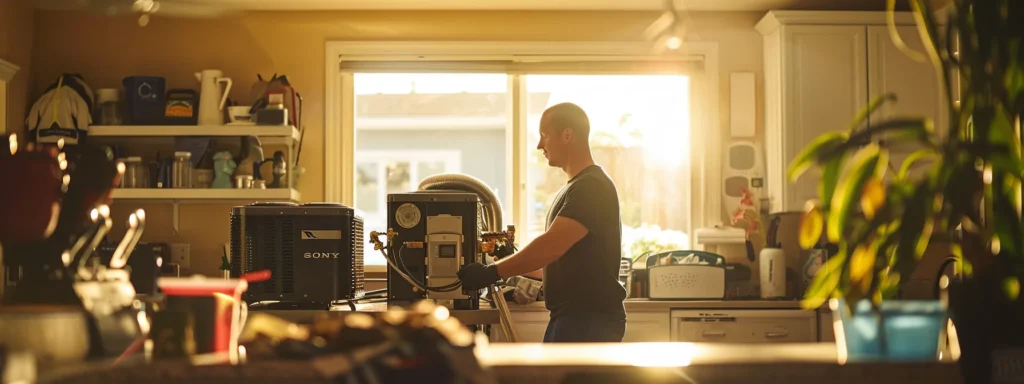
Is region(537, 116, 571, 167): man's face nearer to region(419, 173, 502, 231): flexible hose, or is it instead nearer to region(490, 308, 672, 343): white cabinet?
A: region(419, 173, 502, 231): flexible hose

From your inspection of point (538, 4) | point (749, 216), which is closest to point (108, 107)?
point (538, 4)

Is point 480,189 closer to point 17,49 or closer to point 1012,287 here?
point 17,49

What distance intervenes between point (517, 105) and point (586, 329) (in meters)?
2.21

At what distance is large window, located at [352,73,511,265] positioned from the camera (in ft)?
17.3

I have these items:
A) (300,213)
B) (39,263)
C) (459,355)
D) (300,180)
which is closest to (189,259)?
(300,180)

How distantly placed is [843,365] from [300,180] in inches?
162

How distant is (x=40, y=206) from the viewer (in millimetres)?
1327

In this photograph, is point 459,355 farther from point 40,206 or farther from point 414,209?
point 414,209

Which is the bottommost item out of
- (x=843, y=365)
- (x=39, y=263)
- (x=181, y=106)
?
(x=843, y=365)

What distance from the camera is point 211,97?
4949mm

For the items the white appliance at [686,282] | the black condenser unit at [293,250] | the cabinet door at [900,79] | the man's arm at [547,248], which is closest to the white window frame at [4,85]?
the black condenser unit at [293,250]

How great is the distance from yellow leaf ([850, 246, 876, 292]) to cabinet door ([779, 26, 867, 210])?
367cm

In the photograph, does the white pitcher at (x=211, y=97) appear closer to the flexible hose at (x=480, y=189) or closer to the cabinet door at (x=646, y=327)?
the flexible hose at (x=480, y=189)

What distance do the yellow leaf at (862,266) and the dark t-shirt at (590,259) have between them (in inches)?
75.0
